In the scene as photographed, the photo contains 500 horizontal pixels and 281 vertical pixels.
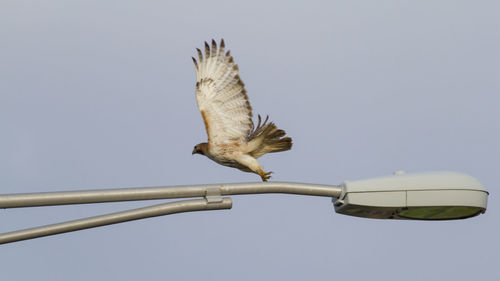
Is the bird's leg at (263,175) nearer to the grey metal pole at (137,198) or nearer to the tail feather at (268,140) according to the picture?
the tail feather at (268,140)

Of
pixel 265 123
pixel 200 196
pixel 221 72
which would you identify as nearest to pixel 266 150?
pixel 265 123

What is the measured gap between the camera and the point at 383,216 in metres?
7.32

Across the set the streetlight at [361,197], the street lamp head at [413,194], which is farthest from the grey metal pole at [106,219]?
the street lamp head at [413,194]

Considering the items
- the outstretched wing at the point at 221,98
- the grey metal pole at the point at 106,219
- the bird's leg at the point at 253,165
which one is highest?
the outstretched wing at the point at 221,98

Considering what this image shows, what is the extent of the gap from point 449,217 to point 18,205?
3884 millimetres

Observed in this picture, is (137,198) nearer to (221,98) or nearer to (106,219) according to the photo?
(106,219)

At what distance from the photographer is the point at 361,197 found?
705cm

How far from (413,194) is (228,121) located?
4.73 metres

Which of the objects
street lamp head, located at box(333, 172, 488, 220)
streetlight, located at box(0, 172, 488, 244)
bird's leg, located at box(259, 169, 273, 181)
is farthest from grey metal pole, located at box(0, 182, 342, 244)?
bird's leg, located at box(259, 169, 273, 181)

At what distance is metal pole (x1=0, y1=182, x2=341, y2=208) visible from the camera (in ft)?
19.2

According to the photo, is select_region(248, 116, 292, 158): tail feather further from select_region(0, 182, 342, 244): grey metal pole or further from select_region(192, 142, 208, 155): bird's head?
select_region(0, 182, 342, 244): grey metal pole

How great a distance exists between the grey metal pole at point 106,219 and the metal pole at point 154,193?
0.08m

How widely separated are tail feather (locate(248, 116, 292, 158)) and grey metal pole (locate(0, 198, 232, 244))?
4528 millimetres

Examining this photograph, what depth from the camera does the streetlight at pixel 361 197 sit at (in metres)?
6.22
